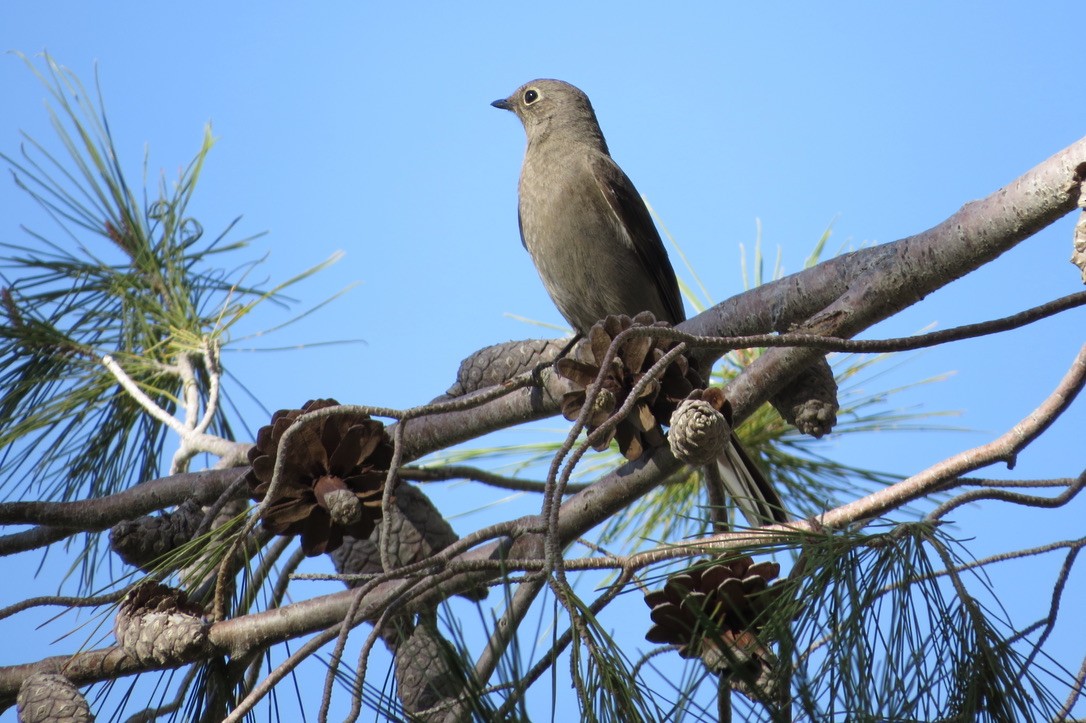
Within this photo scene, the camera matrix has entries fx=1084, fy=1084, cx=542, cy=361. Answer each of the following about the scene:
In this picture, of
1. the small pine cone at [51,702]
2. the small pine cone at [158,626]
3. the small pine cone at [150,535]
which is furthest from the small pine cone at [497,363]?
the small pine cone at [51,702]

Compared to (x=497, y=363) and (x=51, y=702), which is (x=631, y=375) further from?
(x=51, y=702)

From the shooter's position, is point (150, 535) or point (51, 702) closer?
point (51, 702)

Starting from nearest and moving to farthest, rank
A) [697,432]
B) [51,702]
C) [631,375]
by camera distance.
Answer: [697,432] → [51,702] → [631,375]

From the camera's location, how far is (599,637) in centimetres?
146

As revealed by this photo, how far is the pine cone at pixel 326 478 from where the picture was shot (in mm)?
2188

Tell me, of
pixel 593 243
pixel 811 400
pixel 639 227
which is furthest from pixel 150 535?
pixel 639 227

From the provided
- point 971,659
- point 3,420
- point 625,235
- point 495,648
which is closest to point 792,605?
point 971,659

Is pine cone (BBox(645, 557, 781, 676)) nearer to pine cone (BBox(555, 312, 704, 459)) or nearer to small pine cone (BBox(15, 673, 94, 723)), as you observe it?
pine cone (BBox(555, 312, 704, 459))

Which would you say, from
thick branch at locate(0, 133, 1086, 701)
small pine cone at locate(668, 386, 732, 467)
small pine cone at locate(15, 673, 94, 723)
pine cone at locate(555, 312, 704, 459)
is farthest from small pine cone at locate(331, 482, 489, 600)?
small pine cone at locate(668, 386, 732, 467)

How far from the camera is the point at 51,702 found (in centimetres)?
193

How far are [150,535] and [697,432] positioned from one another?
1.39m

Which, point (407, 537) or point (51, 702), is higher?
point (407, 537)

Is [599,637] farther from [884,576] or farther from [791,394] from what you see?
[791,394]

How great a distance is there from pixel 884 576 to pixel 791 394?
940 millimetres
